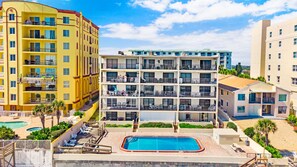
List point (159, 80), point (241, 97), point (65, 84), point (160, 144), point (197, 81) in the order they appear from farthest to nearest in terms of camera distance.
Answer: point (65, 84)
point (241, 97)
point (159, 80)
point (197, 81)
point (160, 144)

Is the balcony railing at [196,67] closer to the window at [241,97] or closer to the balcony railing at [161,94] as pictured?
the balcony railing at [161,94]

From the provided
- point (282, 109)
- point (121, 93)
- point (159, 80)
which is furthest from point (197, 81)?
point (282, 109)

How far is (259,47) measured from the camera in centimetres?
5334

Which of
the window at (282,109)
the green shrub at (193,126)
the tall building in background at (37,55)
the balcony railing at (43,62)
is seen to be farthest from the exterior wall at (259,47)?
the balcony railing at (43,62)

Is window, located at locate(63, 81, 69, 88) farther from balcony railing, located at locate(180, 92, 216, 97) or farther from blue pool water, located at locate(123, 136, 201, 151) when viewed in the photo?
balcony railing, located at locate(180, 92, 216, 97)

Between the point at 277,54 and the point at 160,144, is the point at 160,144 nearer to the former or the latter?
the point at 160,144

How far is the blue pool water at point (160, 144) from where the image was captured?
27259mm

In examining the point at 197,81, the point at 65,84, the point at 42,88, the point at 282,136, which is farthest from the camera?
the point at 42,88

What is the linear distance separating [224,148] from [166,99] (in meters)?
12.7

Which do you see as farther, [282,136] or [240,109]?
[240,109]

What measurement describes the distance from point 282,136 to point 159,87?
18577mm

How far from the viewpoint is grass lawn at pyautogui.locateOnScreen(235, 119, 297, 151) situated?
28156 mm

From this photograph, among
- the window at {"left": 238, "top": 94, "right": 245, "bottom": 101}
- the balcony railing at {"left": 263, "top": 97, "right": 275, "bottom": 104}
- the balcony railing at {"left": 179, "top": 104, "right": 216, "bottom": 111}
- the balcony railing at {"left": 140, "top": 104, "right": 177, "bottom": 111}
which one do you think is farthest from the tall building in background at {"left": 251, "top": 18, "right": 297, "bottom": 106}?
the balcony railing at {"left": 140, "top": 104, "right": 177, "bottom": 111}

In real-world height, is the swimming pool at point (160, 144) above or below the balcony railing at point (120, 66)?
below
